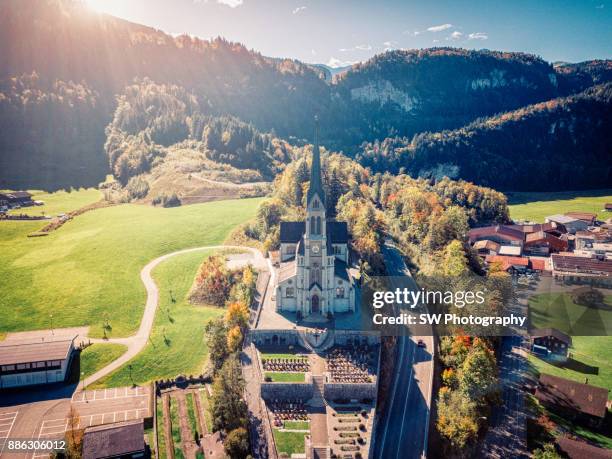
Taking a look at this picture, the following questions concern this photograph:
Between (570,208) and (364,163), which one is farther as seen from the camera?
(364,163)

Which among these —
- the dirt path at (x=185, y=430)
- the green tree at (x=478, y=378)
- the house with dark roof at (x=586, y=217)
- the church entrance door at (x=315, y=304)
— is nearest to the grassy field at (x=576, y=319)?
the green tree at (x=478, y=378)

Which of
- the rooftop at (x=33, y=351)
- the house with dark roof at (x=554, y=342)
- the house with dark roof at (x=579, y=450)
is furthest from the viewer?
the house with dark roof at (x=554, y=342)

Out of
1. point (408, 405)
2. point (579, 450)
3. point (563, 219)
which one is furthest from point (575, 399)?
point (563, 219)

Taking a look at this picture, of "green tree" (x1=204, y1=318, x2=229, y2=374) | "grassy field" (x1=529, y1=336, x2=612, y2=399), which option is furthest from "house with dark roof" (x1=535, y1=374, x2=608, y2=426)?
"green tree" (x1=204, y1=318, x2=229, y2=374)

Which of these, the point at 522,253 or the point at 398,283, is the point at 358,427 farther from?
the point at 522,253

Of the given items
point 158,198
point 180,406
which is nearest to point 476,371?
point 180,406

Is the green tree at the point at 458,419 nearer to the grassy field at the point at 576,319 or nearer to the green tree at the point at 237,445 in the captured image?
the green tree at the point at 237,445
